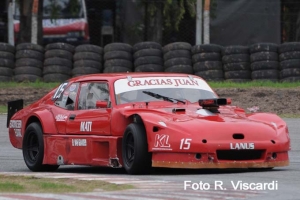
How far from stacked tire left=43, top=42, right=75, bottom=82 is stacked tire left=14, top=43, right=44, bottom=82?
18 cm

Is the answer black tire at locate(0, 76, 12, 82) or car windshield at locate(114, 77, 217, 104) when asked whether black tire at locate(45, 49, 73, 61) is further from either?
car windshield at locate(114, 77, 217, 104)

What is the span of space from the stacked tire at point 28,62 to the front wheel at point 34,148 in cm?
1077

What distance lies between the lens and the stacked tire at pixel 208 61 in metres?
21.7

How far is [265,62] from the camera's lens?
21312 millimetres

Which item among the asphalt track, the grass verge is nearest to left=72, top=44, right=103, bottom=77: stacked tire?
the asphalt track

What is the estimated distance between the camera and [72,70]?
22500mm

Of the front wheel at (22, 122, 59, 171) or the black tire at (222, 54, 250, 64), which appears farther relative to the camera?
the black tire at (222, 54, 250, 64)

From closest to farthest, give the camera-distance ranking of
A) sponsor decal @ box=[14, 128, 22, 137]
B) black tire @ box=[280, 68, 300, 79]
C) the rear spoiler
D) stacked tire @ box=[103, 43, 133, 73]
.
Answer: sponsor decal @ box=[14, 128, 22, 137] < the rear spoiler < black tire @ box=[280, 68, 300, 79] < stacked tire @ box=[103, 43, 133, 73]

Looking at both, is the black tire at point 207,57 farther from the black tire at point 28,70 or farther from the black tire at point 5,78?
the black tire at point 5,78

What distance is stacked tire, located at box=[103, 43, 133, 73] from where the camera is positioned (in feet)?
72.7

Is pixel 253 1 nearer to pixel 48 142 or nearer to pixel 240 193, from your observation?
pixel 48 142

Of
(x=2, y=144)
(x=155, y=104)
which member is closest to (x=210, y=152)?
(x=155, y=104)

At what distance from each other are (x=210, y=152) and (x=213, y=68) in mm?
12069

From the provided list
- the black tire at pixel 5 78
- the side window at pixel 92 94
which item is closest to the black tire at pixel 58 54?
the black tire at pixel 5 78
